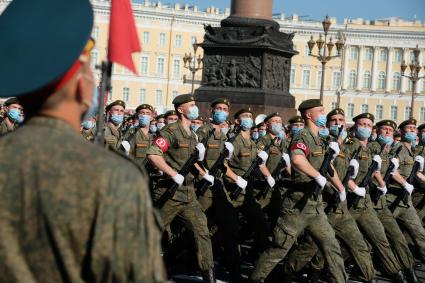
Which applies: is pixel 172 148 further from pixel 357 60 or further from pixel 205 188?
pixel 357 60

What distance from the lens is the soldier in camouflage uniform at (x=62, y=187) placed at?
2252 mm

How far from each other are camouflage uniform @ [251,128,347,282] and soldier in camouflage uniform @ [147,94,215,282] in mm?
591

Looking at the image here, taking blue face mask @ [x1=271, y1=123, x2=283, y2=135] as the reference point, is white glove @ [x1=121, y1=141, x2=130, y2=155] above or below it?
below

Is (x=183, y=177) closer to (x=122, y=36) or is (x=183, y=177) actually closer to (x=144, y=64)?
(x=122, y=36)

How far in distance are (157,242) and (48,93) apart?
0.44 meters

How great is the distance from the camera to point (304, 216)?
7.92 meters

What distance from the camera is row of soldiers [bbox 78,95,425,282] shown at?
7988 mm

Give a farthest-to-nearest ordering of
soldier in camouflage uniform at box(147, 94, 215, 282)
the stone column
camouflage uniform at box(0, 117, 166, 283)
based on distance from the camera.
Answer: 1. the stone column
2. soldier in camouflage uniform at box(147, 94, 215, 282)
3. camouflage uniform at box(0, 117, 166, 283)

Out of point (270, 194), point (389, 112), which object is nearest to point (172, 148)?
point (270, 194)

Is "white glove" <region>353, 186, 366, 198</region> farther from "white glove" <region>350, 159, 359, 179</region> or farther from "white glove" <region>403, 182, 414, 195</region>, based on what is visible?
"white glove" <region>403, 182, 414, 195</region>

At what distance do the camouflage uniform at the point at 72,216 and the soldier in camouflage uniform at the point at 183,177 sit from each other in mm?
6046

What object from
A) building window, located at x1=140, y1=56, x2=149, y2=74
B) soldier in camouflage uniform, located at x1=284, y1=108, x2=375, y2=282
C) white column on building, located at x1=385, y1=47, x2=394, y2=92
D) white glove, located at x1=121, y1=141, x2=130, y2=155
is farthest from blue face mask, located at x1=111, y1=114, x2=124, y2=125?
white column on building, located at x1=385, y1=47, x2=394, y2=92

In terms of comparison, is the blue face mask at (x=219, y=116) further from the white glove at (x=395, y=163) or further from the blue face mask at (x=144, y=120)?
the white glove at (x=395, y=163)

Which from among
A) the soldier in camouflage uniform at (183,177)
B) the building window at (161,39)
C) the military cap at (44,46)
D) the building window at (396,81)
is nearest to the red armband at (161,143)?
the soldier in camouflage uniform at (183,177)
